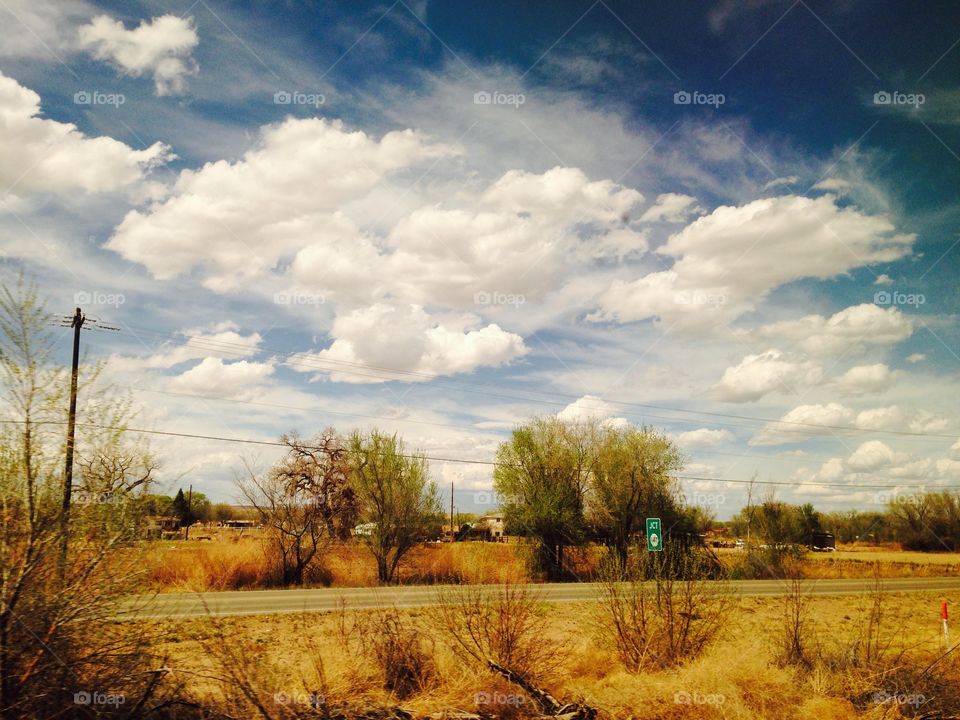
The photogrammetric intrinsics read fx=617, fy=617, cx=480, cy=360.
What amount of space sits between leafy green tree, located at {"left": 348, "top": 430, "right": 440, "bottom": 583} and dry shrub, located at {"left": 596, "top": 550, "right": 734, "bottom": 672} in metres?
16.4

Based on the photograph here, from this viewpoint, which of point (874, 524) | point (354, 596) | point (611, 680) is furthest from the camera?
point (874, 524)

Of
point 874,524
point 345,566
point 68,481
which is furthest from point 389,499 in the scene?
point 874,524

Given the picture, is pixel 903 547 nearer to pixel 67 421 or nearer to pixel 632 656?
pixel 632 656

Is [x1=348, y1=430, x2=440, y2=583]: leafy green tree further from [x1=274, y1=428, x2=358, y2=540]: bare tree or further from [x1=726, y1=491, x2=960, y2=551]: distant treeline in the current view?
[x1=726, y1=491, x2=960, y2=551]: distant treeline

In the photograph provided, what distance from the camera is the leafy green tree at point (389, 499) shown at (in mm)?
27391

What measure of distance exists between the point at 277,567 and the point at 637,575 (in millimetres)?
17671

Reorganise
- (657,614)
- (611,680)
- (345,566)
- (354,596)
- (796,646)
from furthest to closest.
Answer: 1. (345,566)
2. (354,596)
3. (796,646)
4. (657,614)
5. (611,680)

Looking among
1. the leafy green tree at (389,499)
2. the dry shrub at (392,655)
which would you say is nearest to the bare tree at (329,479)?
the leafy green tree at (389,499)

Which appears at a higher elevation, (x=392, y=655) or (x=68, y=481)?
(x=68, y=481)

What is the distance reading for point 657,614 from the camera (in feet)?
39.2

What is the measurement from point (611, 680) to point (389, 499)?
18.3 m

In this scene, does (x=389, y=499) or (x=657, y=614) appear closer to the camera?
(x=657, y=614)

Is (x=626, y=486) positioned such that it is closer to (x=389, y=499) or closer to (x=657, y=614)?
(x=389, y=499)

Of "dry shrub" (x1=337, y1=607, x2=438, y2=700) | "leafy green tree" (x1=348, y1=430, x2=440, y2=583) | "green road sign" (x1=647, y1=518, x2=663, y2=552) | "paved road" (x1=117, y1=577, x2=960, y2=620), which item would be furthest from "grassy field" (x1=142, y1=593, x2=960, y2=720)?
"leafy green tree" (x1=348, y1=430, x2=440, y2=583)
